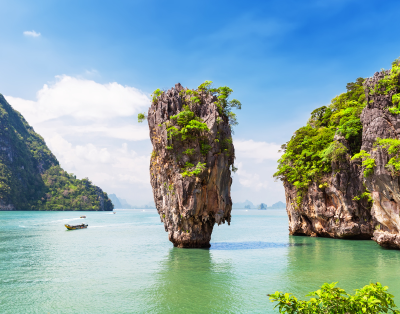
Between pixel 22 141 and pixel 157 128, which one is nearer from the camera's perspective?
pixel 157 128

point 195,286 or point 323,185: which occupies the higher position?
point 323,185

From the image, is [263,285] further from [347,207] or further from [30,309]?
[347,207]

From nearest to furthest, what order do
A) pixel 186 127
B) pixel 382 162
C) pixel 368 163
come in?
pixel 382 162
pixel 368 163
pixel 186 127

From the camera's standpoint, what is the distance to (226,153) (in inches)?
1160

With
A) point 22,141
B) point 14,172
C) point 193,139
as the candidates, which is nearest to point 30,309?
point 193,139

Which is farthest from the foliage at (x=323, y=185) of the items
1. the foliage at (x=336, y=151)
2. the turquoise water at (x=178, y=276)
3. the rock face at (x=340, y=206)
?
the turquoise water at (x=178, y=276)

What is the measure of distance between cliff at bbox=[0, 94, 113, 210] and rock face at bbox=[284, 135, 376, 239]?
454ft

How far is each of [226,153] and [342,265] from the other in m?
14.0

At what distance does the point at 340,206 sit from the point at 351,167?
15.8 feet

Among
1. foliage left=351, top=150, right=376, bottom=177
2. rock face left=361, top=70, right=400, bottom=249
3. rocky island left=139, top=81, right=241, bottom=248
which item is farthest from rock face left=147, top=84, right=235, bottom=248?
rock face left=361, top=70, right=400, bottom=249

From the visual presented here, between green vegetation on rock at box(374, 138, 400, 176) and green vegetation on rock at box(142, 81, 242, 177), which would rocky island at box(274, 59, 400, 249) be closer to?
green vegetation on rock at box(374, 138, 400, 176)

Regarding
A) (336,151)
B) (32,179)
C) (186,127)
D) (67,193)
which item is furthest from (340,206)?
(32,179)

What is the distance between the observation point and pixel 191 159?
2845cm

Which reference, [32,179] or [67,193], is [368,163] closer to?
[67,193]
